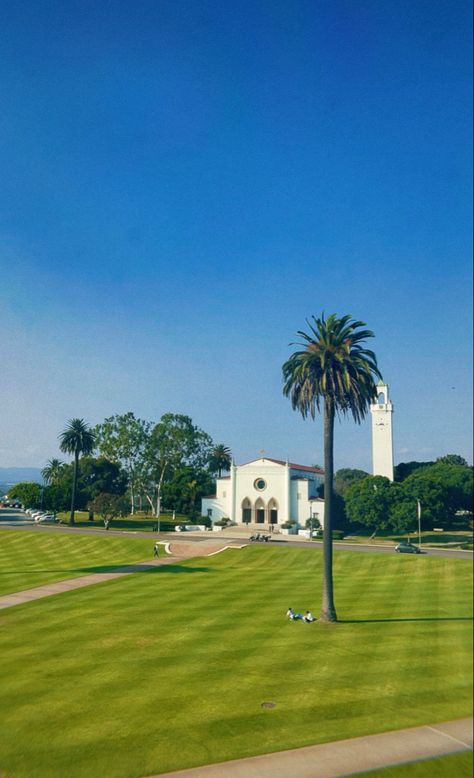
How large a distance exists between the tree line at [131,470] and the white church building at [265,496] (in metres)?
4.65

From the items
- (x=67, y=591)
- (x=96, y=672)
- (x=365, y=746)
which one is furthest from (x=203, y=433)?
(x=365, y=746)

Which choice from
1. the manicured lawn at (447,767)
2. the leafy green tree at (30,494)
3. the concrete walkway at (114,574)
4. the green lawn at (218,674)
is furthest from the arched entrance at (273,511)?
the manicured lawn at (447,767)

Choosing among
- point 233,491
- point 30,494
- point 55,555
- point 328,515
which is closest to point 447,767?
point 328,515

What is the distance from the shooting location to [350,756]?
1413 centimetres

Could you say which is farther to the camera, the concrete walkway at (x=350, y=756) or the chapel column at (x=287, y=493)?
the chapel column at (x=287, y=493)

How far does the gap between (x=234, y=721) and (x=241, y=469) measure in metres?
94.9

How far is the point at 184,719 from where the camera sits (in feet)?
65.2

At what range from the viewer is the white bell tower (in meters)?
112

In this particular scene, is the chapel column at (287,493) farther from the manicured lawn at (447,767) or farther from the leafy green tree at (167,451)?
the manicured lawn at (447,767)

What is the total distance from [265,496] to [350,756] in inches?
3883

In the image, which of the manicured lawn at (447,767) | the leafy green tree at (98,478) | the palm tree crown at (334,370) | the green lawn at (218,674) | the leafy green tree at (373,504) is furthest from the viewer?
the leafy green tree at (98,478)

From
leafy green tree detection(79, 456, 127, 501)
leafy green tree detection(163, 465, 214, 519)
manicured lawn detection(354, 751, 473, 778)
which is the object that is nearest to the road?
leafy green tree detection(79, 456, 127, 501)

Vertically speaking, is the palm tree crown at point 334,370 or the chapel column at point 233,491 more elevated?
the palm tree crown at point 334,370

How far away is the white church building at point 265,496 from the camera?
108500 millimetres
